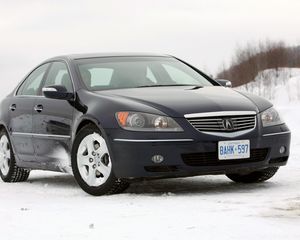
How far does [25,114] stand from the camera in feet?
26.8

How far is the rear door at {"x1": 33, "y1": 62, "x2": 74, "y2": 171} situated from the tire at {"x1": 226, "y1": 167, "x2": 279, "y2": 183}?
5.80ft

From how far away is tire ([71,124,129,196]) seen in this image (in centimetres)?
648

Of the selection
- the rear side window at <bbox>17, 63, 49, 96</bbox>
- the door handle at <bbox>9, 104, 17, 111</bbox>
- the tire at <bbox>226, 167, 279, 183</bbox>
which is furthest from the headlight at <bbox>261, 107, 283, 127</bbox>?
the door handle at <bbox>9, 104, 17, 111</bbox>

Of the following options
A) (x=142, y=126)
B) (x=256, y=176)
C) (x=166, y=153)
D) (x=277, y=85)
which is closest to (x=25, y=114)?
(x=142, y=126)

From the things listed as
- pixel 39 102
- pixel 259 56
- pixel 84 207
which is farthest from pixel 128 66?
pixel 259 56

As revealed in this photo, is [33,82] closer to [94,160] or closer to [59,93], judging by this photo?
[59,93]

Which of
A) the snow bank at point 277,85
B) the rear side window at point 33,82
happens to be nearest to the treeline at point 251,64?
the snow bank at point 277,85

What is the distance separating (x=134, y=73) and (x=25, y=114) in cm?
146

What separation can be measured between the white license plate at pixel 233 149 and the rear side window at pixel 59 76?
1.85m

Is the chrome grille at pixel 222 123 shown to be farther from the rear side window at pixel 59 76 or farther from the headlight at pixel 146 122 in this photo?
the rear side window at pixel 59 76

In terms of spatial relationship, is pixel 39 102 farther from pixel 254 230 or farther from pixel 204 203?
pixel 254 230

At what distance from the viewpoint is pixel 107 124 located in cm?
641

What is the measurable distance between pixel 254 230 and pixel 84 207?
186cm

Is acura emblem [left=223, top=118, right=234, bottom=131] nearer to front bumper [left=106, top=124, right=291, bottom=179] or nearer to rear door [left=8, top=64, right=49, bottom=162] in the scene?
front bumper [left=106, top=124, right=291, bottom=179]
